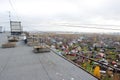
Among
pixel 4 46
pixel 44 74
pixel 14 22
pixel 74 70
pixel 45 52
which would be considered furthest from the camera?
pixel 14 22

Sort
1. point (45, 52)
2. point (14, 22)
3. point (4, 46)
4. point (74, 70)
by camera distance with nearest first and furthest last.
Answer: point (74, 70) < point (45, 52) < point (4, 46) < point (14, 22)

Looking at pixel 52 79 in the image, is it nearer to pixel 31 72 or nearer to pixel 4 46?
pixel 31 72

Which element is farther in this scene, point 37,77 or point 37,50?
point 37,50

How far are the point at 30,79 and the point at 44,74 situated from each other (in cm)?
54

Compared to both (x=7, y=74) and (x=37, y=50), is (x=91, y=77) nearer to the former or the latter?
(x=7, y=74)

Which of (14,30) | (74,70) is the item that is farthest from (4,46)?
(14,30)

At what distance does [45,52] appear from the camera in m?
9.09

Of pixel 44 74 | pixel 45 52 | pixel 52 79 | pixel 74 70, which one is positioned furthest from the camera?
pixel 45 52

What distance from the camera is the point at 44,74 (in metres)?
4.89

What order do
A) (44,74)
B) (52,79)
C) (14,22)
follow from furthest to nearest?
(14,22) → (44,74) → (52,79)

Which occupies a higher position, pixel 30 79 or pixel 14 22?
pixel 14 22

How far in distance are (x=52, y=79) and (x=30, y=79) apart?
24.0 inches

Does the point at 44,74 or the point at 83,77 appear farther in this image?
the point at 44,74

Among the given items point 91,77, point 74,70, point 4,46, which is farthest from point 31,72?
point 4,46
